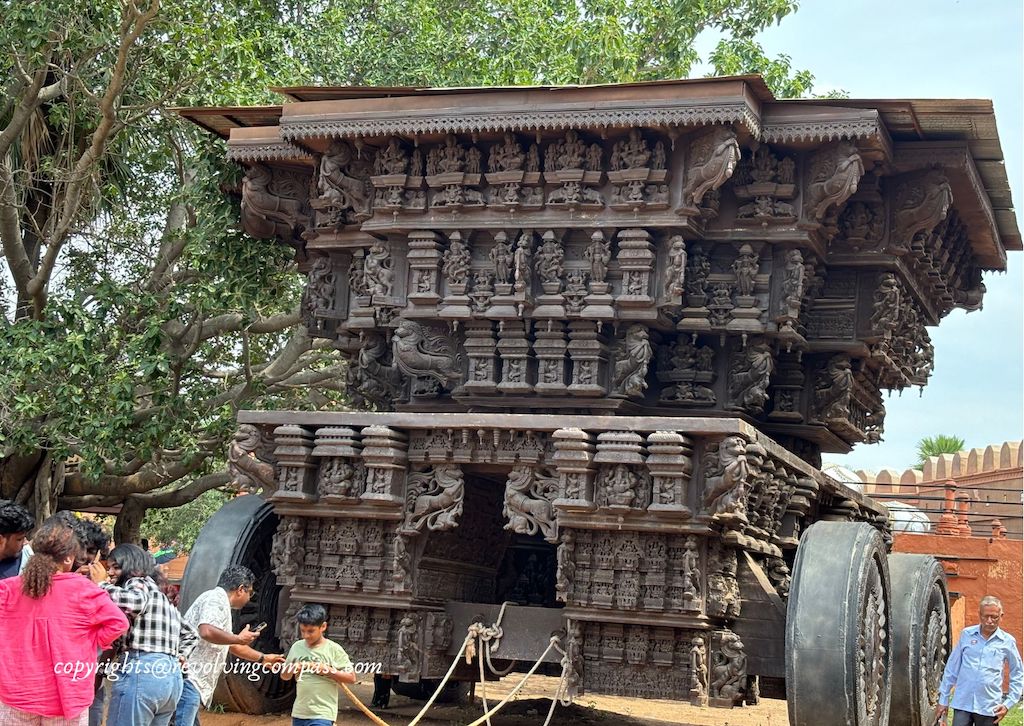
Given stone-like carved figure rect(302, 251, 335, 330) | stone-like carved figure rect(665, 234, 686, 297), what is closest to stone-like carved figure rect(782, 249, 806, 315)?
stone-like carved figure rect(665, 234, 686, 297)

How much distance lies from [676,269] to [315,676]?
13.6 ft

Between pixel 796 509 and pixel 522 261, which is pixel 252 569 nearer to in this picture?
pixel 522 261

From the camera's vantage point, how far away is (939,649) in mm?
9844

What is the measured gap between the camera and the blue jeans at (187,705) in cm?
693

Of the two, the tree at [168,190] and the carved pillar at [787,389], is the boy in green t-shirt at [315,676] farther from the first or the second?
the tree at [168,190]

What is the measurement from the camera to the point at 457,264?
400 inches

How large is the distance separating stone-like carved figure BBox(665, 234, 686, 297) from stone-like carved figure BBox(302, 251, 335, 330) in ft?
10.8

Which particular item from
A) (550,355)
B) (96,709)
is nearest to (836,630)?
(550,355)

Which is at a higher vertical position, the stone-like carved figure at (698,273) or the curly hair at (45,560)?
the stone-like carved figure at (698,273)

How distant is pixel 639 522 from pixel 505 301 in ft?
7.70

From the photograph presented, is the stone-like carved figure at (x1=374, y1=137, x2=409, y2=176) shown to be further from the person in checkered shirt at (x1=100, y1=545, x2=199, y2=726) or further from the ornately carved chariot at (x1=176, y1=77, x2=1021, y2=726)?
the person in checkered shirt at (x1=100, y1=545, x2=199, y2=726)

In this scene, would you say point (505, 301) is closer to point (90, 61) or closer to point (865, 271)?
point (865, 271)

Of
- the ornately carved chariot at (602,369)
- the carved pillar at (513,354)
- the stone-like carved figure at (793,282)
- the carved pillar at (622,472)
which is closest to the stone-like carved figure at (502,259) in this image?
the ornately carved chariot at (602,369)

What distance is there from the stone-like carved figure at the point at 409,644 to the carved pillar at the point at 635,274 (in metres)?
2.79
